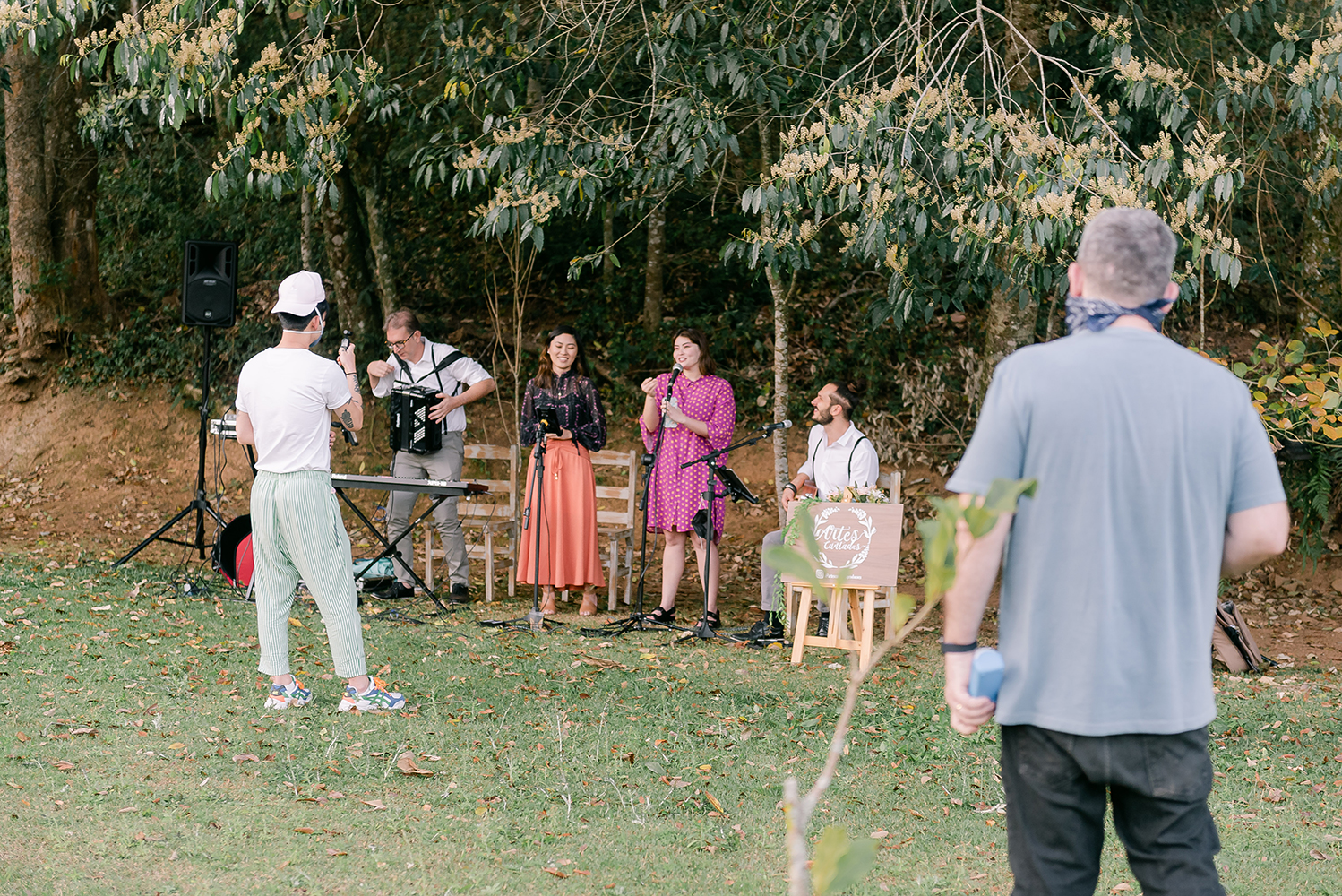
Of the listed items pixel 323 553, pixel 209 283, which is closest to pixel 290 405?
pixel 323 553

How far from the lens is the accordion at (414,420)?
7625mm

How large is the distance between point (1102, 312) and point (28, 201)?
1263 cm

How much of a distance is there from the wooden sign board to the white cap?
270cm

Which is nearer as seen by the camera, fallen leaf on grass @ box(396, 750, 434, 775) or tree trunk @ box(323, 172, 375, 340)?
fallen leaf on grass @ box(396, 750, 434, 775)

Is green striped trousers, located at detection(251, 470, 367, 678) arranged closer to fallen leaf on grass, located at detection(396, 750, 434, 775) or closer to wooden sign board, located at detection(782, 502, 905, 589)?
fallen leaf on grass, located at detection(396, 750, 434, 775)

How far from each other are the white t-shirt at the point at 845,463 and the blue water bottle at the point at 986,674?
4.61 meters

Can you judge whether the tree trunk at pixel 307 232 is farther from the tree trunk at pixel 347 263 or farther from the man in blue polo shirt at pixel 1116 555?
the man in blue polo shirt at pixel 1116 555

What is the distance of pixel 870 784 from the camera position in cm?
429

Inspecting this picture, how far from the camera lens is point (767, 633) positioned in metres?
7.03

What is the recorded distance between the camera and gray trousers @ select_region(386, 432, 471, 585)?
7.81 metres

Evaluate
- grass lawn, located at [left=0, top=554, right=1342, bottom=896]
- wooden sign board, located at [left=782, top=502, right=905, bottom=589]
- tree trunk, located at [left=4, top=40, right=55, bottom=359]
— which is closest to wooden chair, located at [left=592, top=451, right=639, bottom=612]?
grass lawn, located at [left=0, top=554, right=1342, bottom=896]

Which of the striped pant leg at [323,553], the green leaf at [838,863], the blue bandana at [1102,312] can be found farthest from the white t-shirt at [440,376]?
the green leaf at [838,863]

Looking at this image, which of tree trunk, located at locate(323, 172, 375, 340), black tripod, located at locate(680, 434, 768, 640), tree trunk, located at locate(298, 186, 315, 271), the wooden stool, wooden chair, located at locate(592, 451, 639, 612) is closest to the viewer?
the wooden stool

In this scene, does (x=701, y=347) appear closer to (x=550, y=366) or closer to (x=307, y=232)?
(x=550, y=366)
